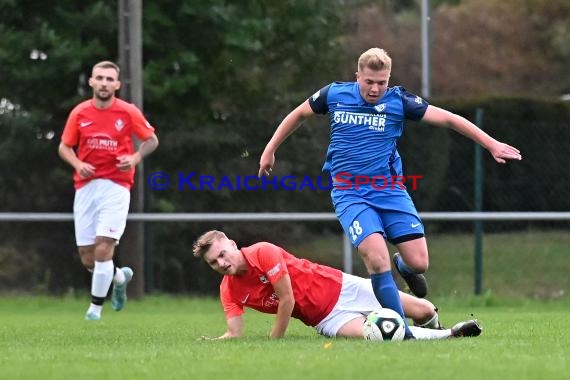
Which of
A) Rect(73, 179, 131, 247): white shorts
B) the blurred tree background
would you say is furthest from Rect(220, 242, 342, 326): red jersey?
the blurred tree background

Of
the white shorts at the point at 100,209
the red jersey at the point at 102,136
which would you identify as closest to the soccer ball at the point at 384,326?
the white shorts at the point at 100,209

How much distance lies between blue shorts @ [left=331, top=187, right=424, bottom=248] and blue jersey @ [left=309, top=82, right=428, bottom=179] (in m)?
0.16

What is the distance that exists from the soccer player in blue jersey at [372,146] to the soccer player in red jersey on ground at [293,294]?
1.16 feet

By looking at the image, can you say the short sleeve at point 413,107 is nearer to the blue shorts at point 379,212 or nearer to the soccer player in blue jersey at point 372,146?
the soccer player in blue jersey at point 372,146

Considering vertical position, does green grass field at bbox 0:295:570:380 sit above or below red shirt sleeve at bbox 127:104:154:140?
below

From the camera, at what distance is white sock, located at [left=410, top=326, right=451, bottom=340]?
8.19 meters

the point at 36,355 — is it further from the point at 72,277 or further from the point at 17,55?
the point at 17,55

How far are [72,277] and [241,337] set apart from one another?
294 inches

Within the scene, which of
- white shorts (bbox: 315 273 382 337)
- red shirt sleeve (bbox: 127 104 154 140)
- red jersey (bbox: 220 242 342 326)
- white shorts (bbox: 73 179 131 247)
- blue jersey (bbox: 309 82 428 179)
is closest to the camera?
red jersey (bbox: 220 242 342 326)

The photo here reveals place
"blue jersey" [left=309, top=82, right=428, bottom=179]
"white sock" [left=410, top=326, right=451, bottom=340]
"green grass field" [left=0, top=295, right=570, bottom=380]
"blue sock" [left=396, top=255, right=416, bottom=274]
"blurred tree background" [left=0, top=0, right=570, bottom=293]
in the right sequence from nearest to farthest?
"green grass field" [left=0, top=295, right=570, bottom=380], "white sock" [left=410, top=326, right=451, bottom=340], "blue jersey" [left=309, top=82, right=428, bottom=179], "blue sock" [left=396, top=255, right=416, bottom=274], "blurred tree background" [left=0, top=0, right=570, bottom=293]

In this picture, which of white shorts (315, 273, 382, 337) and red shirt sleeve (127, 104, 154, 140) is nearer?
white shorts (315, 273, 382, 337)

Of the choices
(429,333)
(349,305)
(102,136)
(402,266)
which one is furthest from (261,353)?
(102,136)

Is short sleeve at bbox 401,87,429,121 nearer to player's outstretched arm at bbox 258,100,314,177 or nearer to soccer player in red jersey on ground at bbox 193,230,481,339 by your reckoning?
player's outstretched arm at bbox 258,100,314,177

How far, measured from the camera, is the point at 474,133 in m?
8.57
